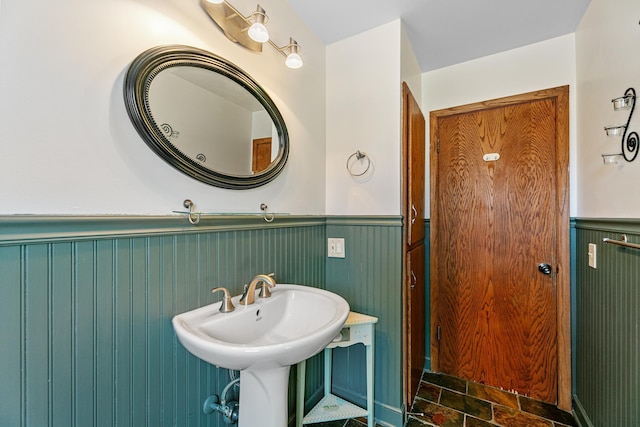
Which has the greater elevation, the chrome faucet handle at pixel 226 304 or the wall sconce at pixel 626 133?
the wall sconce at pixel 626 133

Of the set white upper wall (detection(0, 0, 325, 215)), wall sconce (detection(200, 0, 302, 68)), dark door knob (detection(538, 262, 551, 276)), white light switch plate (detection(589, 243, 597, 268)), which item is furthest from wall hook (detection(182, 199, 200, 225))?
dark door knob (detection(538, 262, 551, 276))

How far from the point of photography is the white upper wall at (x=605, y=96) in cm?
110

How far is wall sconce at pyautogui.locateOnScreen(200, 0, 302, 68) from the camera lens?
1.04 m

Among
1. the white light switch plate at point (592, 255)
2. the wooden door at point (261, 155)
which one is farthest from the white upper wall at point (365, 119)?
the white light switch plate at point (592, 255)

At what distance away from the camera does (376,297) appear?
1.61 m

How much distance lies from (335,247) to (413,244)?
0.53 meters

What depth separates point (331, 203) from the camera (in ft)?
5.86

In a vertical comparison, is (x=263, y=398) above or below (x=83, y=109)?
below

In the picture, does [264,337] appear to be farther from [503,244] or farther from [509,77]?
[509,77]

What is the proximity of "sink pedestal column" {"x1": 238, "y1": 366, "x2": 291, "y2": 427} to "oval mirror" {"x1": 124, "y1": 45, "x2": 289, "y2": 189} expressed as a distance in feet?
2.53

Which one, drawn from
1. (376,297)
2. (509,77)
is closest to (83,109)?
(376,297)

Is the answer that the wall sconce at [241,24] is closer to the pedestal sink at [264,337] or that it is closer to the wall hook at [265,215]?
the wall hook at [265,215]

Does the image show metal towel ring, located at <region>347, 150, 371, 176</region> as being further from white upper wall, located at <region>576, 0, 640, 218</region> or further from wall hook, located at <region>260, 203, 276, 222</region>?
white upper wall, located at <region>576, 0, 640, 218</region>

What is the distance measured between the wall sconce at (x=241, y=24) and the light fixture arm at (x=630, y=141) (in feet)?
4.73
